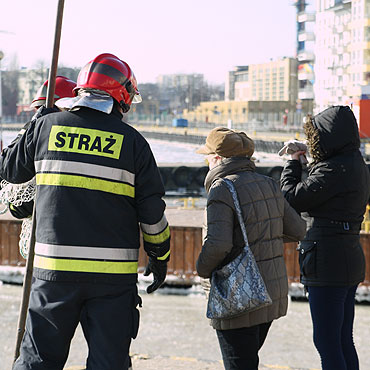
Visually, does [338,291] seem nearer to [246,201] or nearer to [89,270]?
[246,201]

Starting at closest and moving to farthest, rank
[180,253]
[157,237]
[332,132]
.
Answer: [157,237], [332,132], [180,253]

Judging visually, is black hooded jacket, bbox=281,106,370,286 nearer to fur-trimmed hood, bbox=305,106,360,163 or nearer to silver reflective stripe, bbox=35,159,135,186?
fur-trimmed hood, bbox=305,106,360,163

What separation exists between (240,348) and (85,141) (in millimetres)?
1208

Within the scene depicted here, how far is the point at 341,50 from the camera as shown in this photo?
87188 millimetres

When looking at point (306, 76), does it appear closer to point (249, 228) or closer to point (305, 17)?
point (305, 17)

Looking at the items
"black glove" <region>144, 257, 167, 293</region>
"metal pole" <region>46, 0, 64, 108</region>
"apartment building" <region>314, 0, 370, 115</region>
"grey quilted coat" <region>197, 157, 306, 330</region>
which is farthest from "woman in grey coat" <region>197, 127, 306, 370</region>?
"apartment building" <region>314, 0, 370, 115</region>

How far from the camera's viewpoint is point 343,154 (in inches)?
149

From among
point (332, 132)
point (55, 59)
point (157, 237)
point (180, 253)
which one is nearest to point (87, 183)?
point (157, 237)

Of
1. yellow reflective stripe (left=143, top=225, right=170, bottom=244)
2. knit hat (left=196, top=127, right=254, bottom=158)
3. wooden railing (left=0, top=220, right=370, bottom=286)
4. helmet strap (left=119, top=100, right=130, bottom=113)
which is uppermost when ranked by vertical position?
helmet strap (left=119, top=100, right=130, bottom=113)

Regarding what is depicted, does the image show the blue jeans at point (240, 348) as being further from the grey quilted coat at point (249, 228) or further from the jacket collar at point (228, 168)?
the jacket collar at point (228, 168)

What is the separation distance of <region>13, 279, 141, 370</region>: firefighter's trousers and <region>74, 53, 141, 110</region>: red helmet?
0.82m

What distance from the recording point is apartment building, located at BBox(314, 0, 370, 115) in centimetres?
7850

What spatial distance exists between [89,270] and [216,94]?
573 ft

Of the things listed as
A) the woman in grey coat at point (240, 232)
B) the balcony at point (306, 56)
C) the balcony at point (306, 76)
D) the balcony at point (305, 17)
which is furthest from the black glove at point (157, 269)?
the balcony at point (305, 17)
